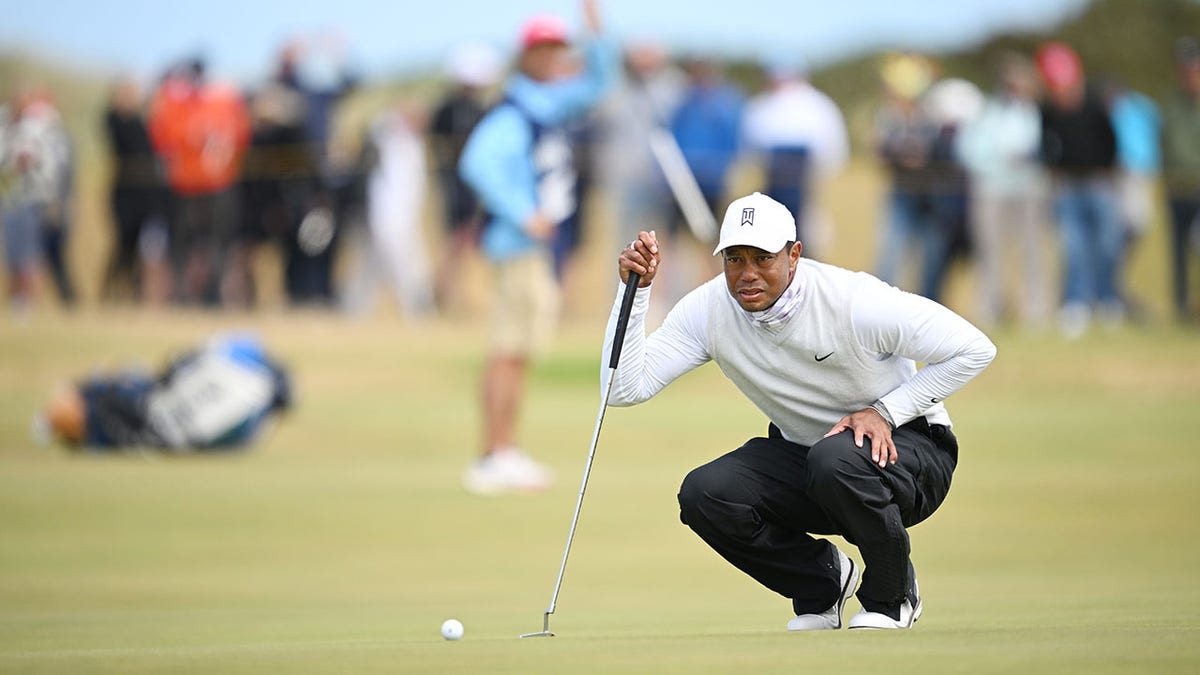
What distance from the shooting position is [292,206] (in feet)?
70.8

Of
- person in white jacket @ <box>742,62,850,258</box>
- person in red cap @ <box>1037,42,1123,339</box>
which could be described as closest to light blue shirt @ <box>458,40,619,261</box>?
person in white jacket @ <box>742,62,850,258</box>

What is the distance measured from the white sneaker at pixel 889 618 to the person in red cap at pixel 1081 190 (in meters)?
13.0

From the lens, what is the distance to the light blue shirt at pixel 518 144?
40.1ft

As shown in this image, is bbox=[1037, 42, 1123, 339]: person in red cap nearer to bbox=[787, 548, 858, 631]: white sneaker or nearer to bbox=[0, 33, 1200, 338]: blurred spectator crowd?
bbox=[0, 33, 1200, 338]: blurred spectator crowd

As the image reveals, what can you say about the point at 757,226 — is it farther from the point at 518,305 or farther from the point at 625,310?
the point at 518,305

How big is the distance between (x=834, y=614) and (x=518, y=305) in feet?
18.1

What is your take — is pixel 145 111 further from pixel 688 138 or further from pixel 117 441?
pixel 117 441

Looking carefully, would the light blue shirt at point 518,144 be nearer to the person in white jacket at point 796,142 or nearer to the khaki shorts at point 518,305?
the khaki shorts at point 518,305

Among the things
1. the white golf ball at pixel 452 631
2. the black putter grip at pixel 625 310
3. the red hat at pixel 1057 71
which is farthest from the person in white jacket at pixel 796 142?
the white golf ball at pixel 452 631

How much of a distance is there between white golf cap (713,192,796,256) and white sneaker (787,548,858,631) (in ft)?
4.22

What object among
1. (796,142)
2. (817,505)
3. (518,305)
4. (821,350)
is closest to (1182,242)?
(796,142)

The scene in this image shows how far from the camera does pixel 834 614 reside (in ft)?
23.6

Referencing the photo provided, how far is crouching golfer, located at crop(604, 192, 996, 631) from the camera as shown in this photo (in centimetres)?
665

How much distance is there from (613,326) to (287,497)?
5.79m
